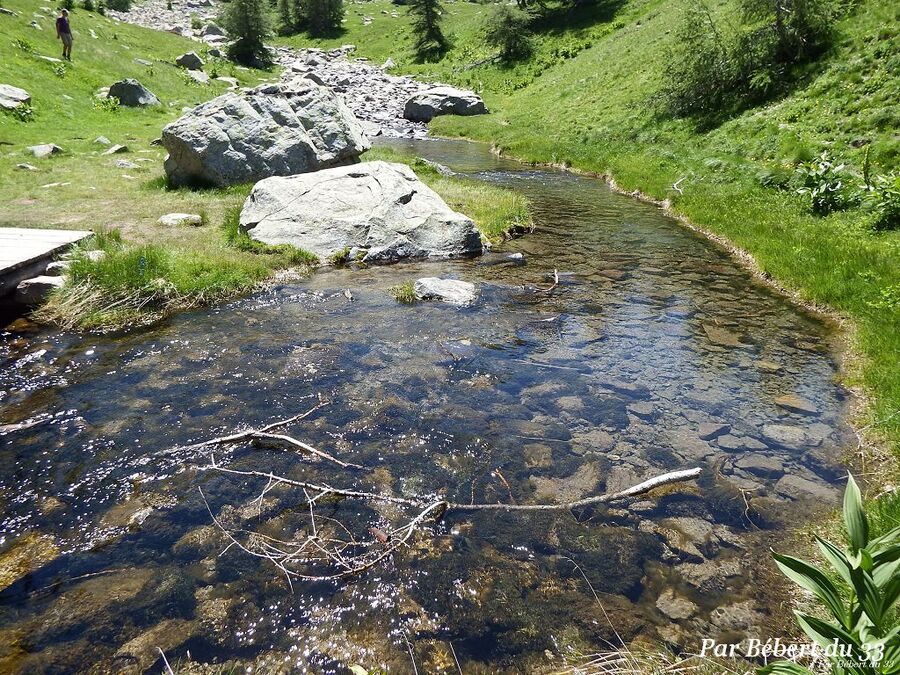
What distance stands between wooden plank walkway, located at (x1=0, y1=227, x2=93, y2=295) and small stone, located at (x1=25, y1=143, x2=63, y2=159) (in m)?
11.8

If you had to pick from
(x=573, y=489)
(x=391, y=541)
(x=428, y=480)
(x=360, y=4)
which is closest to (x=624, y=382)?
(x=573, y=489)

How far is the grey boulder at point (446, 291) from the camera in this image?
12227mm

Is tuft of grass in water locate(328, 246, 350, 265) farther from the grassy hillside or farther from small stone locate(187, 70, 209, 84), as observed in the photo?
small stone locate(187, 70, 209, 84)

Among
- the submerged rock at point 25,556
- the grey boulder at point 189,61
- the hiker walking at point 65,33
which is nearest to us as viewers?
the submerged rock at point 25,556

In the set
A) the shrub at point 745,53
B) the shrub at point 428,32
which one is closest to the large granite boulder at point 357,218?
the shrub at point 745,53

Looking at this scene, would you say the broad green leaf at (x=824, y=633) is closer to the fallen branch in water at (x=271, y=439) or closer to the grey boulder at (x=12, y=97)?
the fallen branch in water at (x=271, y=439)

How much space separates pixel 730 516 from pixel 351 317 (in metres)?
7.99

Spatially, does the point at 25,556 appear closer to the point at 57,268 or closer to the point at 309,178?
the point at 57,268

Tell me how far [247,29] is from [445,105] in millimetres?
29106

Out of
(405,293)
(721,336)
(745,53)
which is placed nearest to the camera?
(721,336)

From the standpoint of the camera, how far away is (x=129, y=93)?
31297 millimetres

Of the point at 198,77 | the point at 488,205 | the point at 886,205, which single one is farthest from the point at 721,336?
the point at 198,77

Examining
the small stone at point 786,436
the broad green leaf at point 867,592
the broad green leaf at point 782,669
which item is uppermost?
the broad green leaf at point 867,592

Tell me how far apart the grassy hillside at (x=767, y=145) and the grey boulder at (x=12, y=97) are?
26860 millimetres
